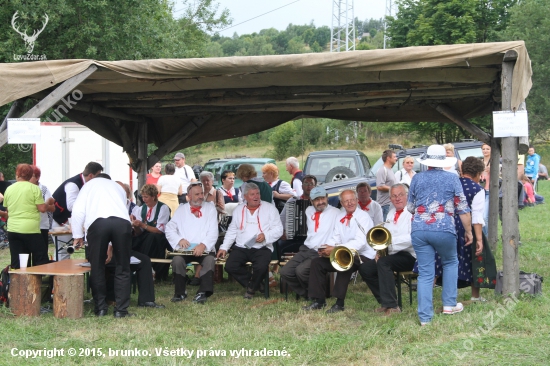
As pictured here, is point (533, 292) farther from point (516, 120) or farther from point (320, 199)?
point (320, 199)

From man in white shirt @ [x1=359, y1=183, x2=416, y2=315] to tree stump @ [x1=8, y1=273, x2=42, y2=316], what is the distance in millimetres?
3321

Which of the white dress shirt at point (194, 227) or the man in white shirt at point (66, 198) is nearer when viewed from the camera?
the white dress shirt at point (194, 227)

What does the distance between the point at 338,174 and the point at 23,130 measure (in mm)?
8202

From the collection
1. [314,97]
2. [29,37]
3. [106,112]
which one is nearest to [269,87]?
[314,97]

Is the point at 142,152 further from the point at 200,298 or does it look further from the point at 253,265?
the point at 200,298

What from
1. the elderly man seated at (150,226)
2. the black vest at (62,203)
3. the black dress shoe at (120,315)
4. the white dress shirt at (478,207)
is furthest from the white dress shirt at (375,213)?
the black vest at (62,203)

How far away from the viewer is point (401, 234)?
6.87m

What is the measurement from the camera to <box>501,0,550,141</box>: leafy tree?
28.7m

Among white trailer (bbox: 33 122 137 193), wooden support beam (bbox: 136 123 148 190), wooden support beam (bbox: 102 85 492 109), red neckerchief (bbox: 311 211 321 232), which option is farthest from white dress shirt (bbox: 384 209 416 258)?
white trailer (bbox: 33 122 137 193)

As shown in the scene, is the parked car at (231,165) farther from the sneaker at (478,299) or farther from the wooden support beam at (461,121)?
the sneaker at (478,299)

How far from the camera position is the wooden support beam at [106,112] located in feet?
28.0

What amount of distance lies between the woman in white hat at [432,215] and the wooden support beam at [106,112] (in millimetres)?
4653

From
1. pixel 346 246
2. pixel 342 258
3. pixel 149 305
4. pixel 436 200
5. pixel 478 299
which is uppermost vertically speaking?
pixel 436 200

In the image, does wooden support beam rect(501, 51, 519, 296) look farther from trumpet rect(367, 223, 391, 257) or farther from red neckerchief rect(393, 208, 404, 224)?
trumpet rect(367, 223, 391, 257)
